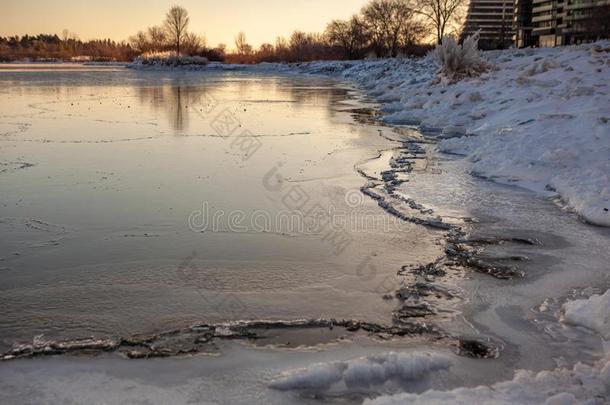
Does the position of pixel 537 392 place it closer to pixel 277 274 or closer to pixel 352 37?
pixel 277 274

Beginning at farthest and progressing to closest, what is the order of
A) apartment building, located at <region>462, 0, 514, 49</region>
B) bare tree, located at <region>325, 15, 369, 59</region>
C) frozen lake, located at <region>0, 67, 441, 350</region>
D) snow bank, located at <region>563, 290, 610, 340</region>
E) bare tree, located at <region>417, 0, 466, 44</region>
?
apartment building, located at <region>462, 0, 514, 49</region> < bare tree, located at <region>325, 15, 369, 59</region> < bare tree, located at <region>417, 0, 466, 44</region> < frozen lake, located at <region>0, 67, 441, 350</region> < snow bank, located at <region>563, 290, 610, 340</region>

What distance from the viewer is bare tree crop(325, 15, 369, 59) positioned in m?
68.3

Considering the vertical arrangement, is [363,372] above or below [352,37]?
below

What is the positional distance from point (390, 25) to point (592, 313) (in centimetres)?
6553

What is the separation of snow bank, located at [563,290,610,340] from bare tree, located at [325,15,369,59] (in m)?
67.3

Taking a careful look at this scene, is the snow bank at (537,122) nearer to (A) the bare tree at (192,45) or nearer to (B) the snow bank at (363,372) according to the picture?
(B) the snow bank at (363,372)

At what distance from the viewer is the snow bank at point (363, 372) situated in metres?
2.67

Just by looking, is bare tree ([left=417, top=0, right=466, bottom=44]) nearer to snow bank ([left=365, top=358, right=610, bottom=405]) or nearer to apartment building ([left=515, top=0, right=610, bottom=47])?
apartment building ([left=515, top=0, right=610, bottom=47])

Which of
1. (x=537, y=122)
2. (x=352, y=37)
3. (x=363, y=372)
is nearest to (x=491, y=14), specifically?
(x=352, y=37)

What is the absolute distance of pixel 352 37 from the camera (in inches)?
2717

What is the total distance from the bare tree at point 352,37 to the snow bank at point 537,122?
5145 cm

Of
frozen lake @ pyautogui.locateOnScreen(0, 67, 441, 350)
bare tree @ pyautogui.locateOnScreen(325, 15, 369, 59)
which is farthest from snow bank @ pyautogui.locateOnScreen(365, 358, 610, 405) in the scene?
bare tree @ pyautogui.locateOnScreen(325, 15, 369, 59)

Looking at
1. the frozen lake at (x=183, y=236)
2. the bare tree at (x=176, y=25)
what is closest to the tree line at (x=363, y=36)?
the bare tree at (x=176, y=25)

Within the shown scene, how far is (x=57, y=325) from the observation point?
3213 mm
